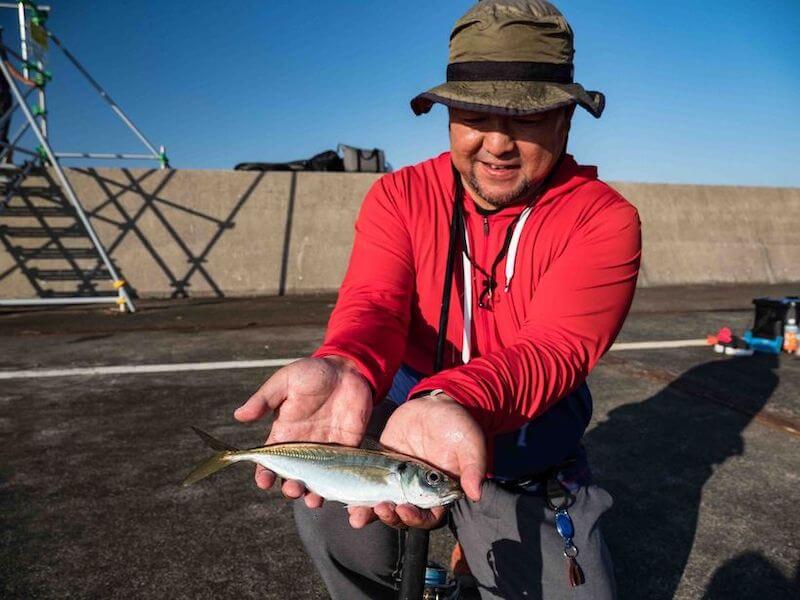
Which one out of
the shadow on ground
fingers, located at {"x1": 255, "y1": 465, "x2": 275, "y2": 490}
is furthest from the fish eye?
the shadow on ground

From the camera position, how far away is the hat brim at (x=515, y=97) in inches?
79.2

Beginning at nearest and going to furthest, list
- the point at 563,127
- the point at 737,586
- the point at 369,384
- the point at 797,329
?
the point at 369,384
the point at 563,127
the point at 737,586
the point at 797,329

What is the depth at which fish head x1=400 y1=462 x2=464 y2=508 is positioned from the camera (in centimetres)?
151

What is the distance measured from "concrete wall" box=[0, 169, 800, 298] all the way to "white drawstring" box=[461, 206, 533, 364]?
869 cm

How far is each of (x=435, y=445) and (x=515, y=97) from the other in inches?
49.3

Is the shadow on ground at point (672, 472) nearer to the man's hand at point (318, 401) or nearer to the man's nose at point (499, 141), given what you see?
the man's hand at point (318, 401)

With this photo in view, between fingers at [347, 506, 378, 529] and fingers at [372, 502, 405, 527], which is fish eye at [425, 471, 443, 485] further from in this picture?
fingers at [347, 506, 378, 529]

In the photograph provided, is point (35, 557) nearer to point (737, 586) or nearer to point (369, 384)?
point (369, 384)

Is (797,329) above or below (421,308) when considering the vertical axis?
below

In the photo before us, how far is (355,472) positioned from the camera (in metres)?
1.62

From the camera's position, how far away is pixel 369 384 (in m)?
2.06

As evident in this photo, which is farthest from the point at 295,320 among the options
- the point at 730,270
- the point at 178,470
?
the point at 730,270

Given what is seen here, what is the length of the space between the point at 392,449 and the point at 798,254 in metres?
14.8

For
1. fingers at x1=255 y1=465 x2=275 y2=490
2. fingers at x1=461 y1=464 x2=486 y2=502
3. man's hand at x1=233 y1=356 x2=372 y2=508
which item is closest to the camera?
fingers at x1=461 y1=464 x2=486 y2=502
